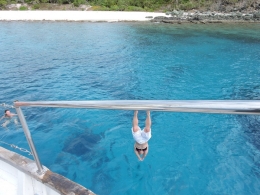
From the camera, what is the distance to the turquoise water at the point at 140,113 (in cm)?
787

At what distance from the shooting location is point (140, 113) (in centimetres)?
1137

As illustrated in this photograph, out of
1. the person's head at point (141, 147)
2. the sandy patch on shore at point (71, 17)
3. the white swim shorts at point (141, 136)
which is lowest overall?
the sandy patch on shore at point (71, 17)

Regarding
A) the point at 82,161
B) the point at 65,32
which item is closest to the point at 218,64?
the point at 82,161

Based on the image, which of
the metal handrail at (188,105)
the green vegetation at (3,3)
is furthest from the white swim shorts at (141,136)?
the green vegetation at (3,3)

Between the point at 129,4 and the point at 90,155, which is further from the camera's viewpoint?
the point at 129,4

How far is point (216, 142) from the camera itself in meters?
9.55

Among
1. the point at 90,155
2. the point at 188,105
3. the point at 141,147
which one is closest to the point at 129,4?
the point at 90,155

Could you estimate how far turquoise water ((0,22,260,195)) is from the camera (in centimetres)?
787

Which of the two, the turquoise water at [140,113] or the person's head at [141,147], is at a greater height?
the person's head at [141,147]

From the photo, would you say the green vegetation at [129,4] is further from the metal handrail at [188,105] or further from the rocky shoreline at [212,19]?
the metal handrail at [188,105]

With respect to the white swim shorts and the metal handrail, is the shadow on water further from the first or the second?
the metal handrail

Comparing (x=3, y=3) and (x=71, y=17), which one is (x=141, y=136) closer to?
(x=71, y=17)

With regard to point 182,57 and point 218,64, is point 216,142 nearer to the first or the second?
point 218,64

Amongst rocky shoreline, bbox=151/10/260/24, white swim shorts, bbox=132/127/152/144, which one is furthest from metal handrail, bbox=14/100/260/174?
rocky shoreline, bbox=151/10/260/24
